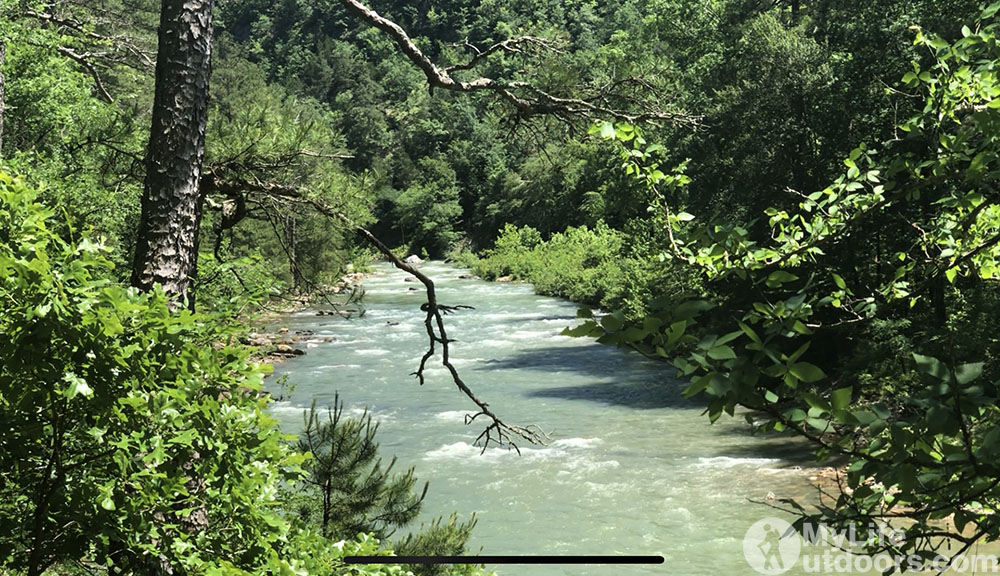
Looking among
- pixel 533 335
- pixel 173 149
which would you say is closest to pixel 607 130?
pixel 173 149

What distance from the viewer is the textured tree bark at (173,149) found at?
3.43 metres

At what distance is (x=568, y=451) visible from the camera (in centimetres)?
1299

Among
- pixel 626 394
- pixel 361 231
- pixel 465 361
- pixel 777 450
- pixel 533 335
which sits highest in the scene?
pixel 361 231

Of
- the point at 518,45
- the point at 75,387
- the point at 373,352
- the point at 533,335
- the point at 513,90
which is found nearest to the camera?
the point at 75,387

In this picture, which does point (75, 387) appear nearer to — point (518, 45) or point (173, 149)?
point (173, 149)

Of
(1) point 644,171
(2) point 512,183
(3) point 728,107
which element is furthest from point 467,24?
(1) point 644,171

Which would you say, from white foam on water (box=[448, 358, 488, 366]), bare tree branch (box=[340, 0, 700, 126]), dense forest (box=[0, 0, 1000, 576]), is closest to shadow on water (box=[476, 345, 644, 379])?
white foam on water (box=[448, 358, 488, 366])

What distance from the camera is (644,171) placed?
2904 mm

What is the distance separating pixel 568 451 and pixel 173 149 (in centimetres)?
1021

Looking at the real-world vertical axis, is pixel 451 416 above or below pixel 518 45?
below

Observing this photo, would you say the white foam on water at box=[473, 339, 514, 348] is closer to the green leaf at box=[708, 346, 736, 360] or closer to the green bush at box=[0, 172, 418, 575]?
the green bush at box=[0, 172, 418, 575]

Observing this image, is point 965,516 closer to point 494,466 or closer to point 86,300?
point 86,300

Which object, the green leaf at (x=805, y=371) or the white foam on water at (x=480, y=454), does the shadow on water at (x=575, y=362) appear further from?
the green leaf at (x=805, y=371)

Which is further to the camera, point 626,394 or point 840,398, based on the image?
point 626,394
